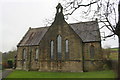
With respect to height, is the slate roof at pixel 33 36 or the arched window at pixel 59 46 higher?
the slate roof at pixel 33 36

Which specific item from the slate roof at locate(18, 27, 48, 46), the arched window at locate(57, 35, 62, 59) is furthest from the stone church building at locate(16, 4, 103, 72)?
the slate roof at locate(18, 27, 48, 46)

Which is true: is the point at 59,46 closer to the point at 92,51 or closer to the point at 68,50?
the point at 68,50

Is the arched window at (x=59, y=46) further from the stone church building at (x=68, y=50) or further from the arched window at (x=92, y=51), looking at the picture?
the arched window at (x=92, y=51)

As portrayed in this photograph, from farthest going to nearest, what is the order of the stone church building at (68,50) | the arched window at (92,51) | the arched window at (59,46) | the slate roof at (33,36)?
the slate roof at (33,36) < the arched window at (59,46) < the arched window at (92,51) < the stone church building at (68,50)

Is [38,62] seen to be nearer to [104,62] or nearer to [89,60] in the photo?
[89,60]

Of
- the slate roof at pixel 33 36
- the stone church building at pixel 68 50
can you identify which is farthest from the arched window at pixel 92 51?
the slate roof at pixel 33 36

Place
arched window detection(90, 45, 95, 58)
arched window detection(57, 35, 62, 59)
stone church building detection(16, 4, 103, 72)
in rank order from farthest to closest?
arched window detection(57, 35, 62, 59)
arched window detection(90, 45, 95, 58)
stone church building detection(16, 4, 103, 72)

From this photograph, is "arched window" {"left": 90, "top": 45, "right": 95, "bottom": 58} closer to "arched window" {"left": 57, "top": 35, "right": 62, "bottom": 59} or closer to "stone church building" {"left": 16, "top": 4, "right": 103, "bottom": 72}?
"stone church building" {"left": 16, "top": 4, "right": 103, "bottom": 72}

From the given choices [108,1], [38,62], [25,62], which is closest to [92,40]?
[38,62]

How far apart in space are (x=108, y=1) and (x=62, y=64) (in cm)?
2030

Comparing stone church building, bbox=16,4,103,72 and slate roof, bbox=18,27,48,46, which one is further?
slate roof, bbox=18,27,48,46

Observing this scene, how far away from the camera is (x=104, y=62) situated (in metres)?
27.9

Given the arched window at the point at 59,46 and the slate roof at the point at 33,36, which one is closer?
the arched window at the point at 59,46

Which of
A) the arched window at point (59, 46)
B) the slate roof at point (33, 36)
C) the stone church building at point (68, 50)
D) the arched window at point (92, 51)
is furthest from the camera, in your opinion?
the slate roof at point (33, 36)
